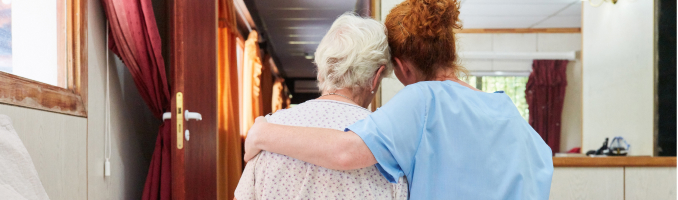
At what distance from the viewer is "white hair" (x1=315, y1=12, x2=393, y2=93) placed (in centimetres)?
104

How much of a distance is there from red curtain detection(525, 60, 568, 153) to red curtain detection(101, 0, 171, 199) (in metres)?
2.33

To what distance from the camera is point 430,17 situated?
964 mm

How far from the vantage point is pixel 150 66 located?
7.24ft

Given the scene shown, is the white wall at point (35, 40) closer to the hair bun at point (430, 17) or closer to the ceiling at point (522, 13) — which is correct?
the hair bun at point (430, 17)

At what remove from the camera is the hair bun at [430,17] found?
0.97 m

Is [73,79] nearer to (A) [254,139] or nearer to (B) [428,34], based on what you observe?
(A) [254,139]

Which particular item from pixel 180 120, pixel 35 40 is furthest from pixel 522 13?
pixel 35 40

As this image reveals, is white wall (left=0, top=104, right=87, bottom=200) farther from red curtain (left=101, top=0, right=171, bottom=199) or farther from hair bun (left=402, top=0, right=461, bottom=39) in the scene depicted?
hair bun (left=402, top=0, right=461, bottom=39)

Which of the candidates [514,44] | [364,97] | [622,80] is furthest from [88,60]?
[622,80]

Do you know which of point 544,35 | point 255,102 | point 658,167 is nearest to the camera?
point 658,167

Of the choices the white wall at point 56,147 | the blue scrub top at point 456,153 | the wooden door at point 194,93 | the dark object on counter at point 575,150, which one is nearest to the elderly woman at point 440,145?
the blue scrub top at point 456,153

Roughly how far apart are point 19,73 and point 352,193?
1.27 meters

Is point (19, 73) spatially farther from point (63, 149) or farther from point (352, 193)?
point (352, 193)

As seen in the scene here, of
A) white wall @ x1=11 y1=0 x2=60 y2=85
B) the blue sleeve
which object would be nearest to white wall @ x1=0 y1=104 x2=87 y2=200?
white wall @ x1=11 y1=0 x2=60 y2=85
